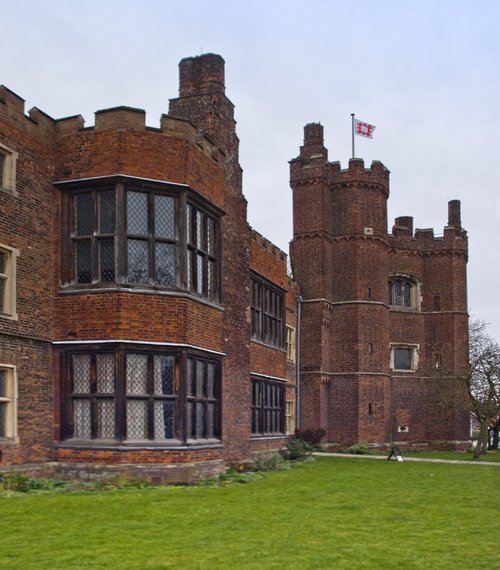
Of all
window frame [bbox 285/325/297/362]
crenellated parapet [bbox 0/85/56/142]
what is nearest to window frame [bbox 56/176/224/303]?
crenellated parapet [bbox 0/85/56/142]

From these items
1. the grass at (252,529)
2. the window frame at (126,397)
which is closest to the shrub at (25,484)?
the grass at (252,529)

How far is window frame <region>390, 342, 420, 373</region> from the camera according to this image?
4447cm

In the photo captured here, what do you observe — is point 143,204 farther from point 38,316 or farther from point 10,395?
point 10,395

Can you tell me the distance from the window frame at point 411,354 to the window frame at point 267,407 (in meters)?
15.8

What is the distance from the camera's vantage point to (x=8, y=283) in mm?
16094

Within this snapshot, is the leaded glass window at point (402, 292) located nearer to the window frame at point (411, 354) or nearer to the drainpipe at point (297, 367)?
the window frame at point (411, 354)

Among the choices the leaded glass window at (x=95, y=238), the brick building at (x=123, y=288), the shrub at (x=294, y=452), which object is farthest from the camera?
the shrub at (x=294, y=452)

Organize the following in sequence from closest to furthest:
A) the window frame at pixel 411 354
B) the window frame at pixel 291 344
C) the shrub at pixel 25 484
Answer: the shrub at pixel 25 484
the window frame at pixel 291 344
the window frame at pixel 411 354

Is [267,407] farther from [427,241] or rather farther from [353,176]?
[427,241]

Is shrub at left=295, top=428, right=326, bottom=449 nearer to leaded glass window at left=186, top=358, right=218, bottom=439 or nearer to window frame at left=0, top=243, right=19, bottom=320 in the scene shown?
leaded glass window at left=186, top=358, right=218, bottom=439

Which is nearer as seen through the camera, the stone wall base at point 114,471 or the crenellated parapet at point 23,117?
the crenellated parapet at point 23,117

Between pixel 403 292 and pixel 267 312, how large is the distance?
1868 centimetres

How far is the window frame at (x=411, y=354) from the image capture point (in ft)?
146

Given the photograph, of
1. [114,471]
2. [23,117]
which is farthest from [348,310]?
[23,117]
